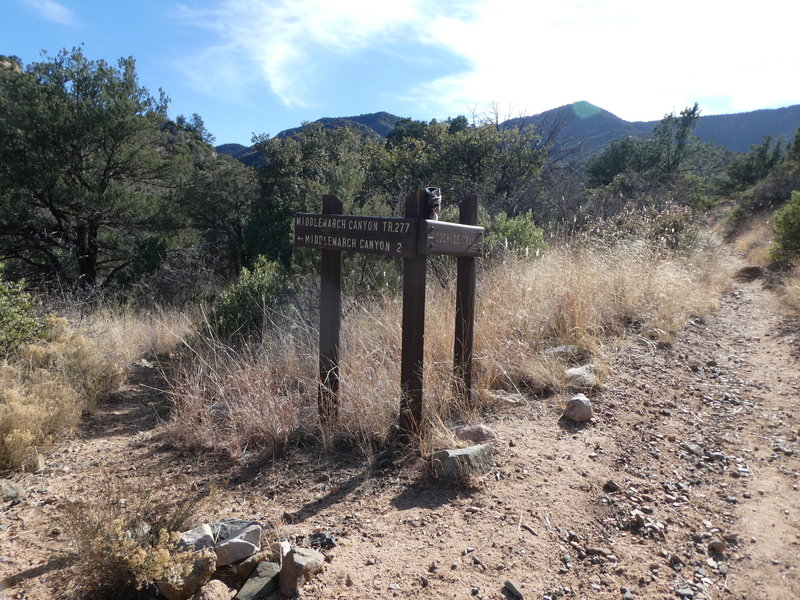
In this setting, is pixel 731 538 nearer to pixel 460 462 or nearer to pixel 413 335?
pixel 460 462

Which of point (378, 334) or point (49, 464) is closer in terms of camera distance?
point (49, 464)

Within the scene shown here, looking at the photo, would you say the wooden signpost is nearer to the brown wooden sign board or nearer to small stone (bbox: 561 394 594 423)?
the brown wooden sign board

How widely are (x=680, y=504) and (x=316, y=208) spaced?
774cm

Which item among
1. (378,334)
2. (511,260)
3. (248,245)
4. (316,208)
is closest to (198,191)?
(248,245)

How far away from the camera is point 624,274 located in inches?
260

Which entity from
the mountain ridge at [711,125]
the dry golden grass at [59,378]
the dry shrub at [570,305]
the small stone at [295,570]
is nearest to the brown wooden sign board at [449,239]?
the dry shrub at [570,305]

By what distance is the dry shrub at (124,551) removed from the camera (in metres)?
2.29

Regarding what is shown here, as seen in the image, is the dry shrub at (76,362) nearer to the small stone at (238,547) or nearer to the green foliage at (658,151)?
the small stone at (238,547)

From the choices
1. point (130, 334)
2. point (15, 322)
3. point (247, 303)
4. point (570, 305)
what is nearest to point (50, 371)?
point (15, 322)

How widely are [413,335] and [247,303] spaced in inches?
161

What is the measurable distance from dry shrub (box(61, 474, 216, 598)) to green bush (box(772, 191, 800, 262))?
1248cm

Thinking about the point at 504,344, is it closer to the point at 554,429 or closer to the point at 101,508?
the point at 554,429

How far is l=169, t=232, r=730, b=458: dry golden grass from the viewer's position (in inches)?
155

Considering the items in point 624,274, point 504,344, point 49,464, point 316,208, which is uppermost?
point 316,208
